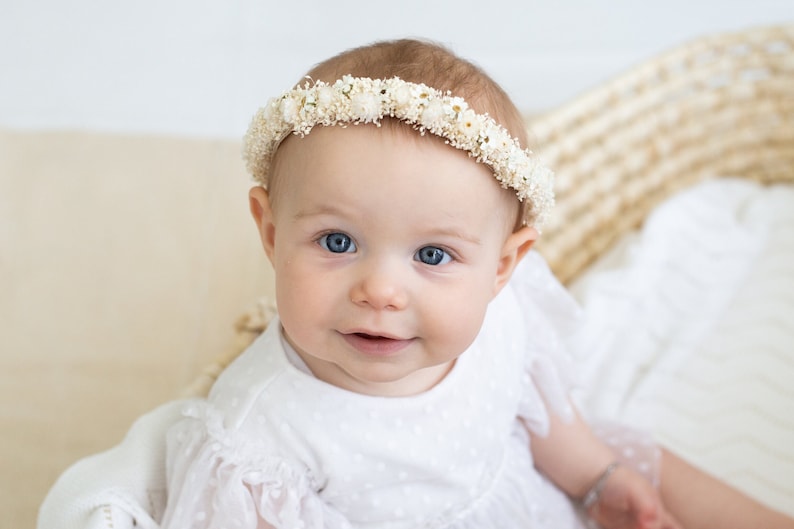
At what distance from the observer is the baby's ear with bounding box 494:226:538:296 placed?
2.76ft

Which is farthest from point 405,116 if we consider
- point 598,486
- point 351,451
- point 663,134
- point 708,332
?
point 663,134

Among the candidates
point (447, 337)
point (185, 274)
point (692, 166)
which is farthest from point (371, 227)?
point (692, 166)

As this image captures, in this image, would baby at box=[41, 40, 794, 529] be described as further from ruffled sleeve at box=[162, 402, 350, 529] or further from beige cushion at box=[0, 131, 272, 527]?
beige cushion at box=[0, 131, 272, 527]

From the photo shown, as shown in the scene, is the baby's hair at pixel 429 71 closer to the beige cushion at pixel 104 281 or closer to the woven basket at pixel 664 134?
the woven basket at pixel 664 134

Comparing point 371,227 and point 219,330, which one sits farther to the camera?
point 219,330

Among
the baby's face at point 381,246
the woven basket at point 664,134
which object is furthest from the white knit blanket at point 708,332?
the baby's face at point 381,246

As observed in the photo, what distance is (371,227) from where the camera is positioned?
0.73 m

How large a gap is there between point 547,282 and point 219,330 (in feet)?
2.06

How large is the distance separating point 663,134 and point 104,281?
1050 mm

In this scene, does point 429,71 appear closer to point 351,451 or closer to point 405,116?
point 405,116

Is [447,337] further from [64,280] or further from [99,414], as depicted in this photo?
[64,280]

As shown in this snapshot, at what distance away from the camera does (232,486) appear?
0.79 m

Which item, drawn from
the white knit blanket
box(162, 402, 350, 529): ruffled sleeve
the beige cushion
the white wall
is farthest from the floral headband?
the white wall

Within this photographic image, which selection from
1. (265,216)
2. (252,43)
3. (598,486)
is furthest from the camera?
(252,43)
